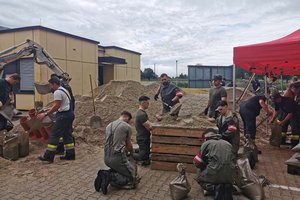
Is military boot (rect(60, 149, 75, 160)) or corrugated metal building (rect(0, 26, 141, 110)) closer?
military boot (rect(60, 149, 75, 160))

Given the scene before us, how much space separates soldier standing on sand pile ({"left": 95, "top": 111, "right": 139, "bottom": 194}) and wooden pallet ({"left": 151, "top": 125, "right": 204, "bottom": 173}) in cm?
89

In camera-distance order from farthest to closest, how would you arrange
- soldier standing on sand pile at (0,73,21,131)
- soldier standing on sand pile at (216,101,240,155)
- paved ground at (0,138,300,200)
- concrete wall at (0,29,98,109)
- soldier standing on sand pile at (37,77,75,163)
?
concrete wall at (0,29,98,109) → soldier standing on sand pile at (0,73,21,131) → soldier standing on sand pile at (37,77,75,163) → soldier standing on sand pile at (216,101,240,155) → paved ground at (0,138,300,200)

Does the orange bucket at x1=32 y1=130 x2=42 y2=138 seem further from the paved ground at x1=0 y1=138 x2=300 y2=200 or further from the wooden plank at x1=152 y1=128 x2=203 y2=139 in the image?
the wooden plank at x1=152 y1=128 x2=203 y2=139

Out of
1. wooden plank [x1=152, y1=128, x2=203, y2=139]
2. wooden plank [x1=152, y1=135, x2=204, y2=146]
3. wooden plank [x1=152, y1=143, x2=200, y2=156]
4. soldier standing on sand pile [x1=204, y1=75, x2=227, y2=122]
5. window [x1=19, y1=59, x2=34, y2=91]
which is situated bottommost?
wooden plank [x1=152, y1=143, x2=200, y2=156]

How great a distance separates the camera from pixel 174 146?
4898 millimetres

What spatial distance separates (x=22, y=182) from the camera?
4.49m

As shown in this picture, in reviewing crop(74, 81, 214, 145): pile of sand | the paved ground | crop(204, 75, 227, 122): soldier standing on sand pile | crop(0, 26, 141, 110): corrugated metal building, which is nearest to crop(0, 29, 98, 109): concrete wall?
crop(0, 26, 141, 110): corrugated metal building

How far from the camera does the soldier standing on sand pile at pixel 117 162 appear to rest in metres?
4.07

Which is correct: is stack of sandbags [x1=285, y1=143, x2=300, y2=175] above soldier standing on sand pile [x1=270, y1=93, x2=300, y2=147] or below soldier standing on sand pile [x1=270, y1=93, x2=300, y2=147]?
below

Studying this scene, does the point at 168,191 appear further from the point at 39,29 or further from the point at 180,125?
the point at 39,29

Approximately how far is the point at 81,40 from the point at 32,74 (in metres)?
4.11

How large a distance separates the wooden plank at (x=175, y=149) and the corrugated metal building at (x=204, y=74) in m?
20.1

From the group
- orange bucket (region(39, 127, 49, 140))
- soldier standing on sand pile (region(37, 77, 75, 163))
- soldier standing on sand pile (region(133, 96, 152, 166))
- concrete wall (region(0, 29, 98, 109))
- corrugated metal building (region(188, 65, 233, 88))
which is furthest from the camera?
corrugated metal building (region(188, 65, 233, 88))

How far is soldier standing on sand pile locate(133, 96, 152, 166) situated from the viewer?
5.10 meters
